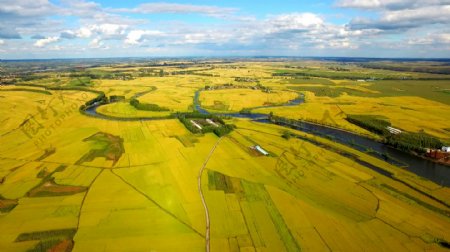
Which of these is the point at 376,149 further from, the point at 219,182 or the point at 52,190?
the point at 52,190

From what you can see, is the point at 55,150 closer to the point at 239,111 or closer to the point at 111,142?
the point at 111,142

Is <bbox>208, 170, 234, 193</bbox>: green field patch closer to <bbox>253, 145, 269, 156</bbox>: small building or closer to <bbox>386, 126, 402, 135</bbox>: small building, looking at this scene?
<bbox>253, 145, 269, 156</bbox>: small building

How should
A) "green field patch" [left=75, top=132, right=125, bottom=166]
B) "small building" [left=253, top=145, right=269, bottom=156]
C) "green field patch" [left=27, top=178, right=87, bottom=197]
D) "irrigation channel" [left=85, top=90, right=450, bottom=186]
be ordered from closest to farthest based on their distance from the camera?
"green field patch" [left=27, top=178, right=87, bottom=197] < "irrigation channel" [left=85, top=90, right=450, bottom=186] < "green field patch" [left=75, top=132, right=125, bottom=166] < "small building" [left=253, top=145, right=269, bottom=156]

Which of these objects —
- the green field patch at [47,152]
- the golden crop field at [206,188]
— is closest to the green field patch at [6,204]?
the golden crop field at [206,188]

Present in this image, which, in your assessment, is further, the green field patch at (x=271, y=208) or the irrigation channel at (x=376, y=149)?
the irrigation channel at (x=376, y=149)

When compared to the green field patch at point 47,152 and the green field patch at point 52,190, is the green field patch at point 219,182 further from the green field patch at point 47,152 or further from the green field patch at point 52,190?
the green field patch at point 47,152

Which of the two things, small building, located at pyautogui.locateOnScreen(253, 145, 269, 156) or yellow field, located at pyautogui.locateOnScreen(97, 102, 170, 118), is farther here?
yellow field, located at pyautogui.locateOnScreen(97, 102, 170, 118)

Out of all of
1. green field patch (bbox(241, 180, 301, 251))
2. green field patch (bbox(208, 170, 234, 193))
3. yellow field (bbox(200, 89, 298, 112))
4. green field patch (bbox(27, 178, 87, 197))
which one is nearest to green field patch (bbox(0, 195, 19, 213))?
green field patch (bbox(27, 178, 87, 197))
